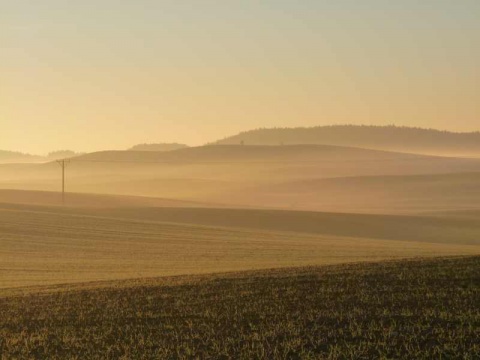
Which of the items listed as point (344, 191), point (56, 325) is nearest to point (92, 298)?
point (56, 325)

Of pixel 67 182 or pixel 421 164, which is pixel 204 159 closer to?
pixel 67 182

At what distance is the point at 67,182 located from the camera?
185625mm

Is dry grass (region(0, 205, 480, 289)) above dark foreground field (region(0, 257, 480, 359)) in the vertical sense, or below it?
below

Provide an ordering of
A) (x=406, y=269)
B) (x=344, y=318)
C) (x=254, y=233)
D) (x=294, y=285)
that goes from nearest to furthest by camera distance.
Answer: (x=344, y=318) → (x=294, y=285) → (x=406, y=269) → (x=254, y=233)

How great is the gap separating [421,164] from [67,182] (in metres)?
75.8

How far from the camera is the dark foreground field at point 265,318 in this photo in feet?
39.2

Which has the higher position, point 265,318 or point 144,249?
point 265,318

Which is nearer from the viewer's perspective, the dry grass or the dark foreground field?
the dark foreground field

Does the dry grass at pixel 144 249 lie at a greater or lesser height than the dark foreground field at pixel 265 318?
lesser

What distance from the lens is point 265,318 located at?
1451 cm

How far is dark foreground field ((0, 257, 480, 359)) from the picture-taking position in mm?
11953

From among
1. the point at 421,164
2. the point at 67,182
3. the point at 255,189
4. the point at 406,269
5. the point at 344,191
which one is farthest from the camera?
the point at 67,182

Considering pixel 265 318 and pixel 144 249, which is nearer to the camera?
pixel 265 318

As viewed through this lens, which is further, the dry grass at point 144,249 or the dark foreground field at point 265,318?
the dry grass at point 144,249
